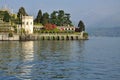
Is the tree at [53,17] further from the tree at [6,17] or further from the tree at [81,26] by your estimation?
the tree at [6,17]

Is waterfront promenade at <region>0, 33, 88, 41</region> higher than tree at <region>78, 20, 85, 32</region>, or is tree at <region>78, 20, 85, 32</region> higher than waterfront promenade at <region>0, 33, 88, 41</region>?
tree at <region>78, 20, 85, 32</region>

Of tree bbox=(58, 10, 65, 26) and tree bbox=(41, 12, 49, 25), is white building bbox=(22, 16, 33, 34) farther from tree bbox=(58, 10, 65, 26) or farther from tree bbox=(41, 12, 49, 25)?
tree bbox=(58, 10, 65, 26)

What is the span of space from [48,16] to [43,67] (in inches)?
5194

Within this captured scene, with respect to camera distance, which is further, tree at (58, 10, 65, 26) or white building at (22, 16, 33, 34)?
tree at (58, 10, 65, 26)

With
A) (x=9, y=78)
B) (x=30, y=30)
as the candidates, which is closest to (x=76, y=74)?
(x=9, y=78)

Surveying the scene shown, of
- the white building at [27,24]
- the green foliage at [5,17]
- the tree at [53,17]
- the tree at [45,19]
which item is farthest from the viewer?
the tree at [53,17]

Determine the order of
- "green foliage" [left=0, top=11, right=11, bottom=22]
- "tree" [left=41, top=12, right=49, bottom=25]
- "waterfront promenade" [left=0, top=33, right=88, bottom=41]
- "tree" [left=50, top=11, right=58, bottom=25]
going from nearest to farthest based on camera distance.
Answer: "waterfront promenade" [left=0, top=33, right=88, bottom=41]
"green foliage" [left=0, top=11, right=11, bottom=22]
"tree" [left=41, top=12, right=49, bottom=25]
"tree" [left=50, top=11, right=58, bottom=25]

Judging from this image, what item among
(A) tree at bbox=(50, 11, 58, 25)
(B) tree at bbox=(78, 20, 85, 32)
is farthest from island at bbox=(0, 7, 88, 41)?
(A) tree at bbox=(50, 11, 58, 25)

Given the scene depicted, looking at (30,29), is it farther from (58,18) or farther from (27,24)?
(58,18)

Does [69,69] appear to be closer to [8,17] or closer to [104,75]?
[104,75]

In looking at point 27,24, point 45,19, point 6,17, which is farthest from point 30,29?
point 45,19

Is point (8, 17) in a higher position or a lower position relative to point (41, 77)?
higher

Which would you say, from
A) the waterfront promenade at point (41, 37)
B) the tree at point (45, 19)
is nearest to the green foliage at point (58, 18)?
the tree at point (45, 19)

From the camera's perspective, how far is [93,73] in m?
36.2
